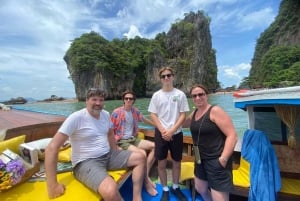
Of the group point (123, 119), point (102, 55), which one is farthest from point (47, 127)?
point (102, 55)

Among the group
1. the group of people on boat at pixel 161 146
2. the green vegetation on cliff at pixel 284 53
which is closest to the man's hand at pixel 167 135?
the group of people on boat at pixel 161 146

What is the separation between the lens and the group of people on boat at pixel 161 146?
2090mm

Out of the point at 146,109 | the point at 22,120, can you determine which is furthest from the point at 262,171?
the point at 146,109

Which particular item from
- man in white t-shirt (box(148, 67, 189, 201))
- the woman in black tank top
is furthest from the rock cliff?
the woman in black tank top

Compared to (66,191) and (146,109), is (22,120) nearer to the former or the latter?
(66,191)

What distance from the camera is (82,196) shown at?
213cm

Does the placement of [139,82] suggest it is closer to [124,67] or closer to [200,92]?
[124,67]

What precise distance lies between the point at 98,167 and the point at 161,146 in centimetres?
83

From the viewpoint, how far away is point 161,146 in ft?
9.11

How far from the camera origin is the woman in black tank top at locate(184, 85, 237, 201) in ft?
6.82

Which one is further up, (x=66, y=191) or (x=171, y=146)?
(x=171, y=146)

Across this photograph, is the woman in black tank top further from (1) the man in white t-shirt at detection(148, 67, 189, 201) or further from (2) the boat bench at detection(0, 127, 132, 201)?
(2) the boat bench at detection(0, 127, 132, 201)

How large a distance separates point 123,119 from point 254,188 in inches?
74.4

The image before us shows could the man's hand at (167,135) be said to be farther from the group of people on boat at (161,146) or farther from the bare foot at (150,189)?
the bare foot at (150,189)
